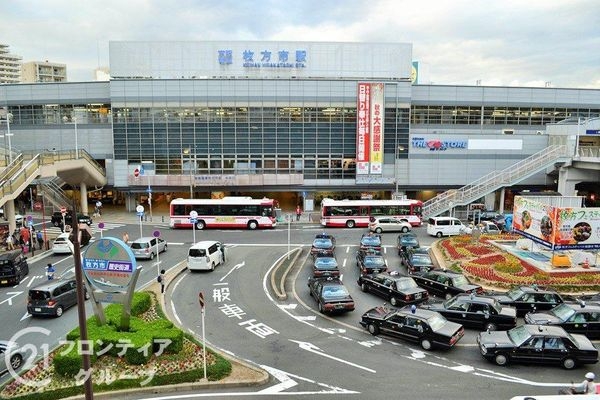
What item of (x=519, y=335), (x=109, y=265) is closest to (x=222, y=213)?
(x=109, y=265)

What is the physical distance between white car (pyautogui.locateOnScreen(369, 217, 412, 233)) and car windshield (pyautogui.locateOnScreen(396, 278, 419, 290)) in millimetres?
18863

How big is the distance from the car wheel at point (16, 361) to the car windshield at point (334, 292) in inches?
510

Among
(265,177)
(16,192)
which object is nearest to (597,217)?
(265,177)

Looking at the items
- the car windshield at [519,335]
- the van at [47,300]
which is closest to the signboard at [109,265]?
the van at [47,300]

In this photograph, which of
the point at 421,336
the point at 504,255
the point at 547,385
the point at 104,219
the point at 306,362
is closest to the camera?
the point at 547,385

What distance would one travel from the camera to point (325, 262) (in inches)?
1132

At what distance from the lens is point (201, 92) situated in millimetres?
55812

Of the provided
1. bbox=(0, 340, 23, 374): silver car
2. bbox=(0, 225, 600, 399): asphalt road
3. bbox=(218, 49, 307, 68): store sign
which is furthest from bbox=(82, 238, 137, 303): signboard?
bbox=(218, 49, 307, 68): store sign

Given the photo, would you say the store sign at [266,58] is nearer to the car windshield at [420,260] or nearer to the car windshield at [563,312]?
the car windshield at [420,260]

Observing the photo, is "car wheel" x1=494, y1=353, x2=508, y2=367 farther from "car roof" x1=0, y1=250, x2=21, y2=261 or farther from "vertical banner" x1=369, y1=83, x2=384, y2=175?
"vertical banner" x1=369, y1=83, x2=384, y2=175

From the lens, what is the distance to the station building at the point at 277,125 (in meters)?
55.7

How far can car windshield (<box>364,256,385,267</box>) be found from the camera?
28.1 metres

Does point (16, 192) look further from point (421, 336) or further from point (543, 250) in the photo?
point (543, 250)

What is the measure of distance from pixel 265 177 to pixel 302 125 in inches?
327
